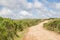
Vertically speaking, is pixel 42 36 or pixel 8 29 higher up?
pixel 8 29

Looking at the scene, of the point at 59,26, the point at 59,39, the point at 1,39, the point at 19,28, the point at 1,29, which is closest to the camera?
the point at 1,39

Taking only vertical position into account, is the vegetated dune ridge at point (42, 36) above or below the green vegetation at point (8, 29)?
below

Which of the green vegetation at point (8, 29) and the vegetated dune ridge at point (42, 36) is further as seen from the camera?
the vegetated dune ridge at point (42, 36)

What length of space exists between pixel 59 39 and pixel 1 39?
9.14 m

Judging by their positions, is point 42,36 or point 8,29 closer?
point 8,29

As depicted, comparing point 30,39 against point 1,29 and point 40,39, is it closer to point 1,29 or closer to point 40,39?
point 40,39

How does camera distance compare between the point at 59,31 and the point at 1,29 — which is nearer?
the point at 1,29

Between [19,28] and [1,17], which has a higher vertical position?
[1,17]

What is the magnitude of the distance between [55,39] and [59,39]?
0.57 meters

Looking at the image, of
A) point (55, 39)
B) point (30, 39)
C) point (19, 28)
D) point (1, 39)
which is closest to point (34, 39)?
point (30, 39)

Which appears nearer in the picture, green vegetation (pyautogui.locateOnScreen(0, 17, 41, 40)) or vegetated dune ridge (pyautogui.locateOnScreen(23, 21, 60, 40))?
green vegetation (pyautogui.locateOnScreen(0, 17, 41, 40))

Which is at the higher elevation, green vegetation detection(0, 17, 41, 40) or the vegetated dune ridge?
green vegetation detection(0, 17, 41, 40)

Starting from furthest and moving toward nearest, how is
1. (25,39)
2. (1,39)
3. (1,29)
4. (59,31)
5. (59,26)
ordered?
(59,26) → (59,31) → (25,39) → (1,29) → (1,39)

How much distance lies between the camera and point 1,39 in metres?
19.8
